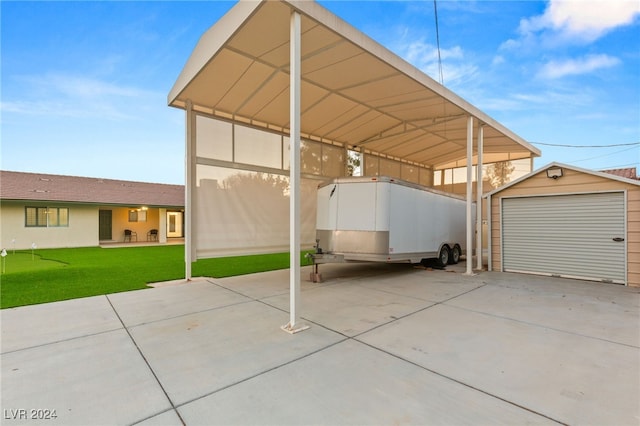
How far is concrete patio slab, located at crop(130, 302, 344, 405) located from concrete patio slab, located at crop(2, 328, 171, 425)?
184 mm

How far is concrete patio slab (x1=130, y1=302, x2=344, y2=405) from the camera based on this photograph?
290 cm

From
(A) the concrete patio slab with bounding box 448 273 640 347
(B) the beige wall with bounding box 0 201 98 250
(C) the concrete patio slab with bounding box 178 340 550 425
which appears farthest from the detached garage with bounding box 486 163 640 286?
(B) the beige wall with bounding box 0 201 98 250

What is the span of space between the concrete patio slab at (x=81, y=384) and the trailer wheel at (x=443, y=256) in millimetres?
9237

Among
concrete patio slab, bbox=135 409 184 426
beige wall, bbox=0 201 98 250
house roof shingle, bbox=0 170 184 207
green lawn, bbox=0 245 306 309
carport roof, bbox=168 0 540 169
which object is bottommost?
green lawn, bbox=0 245 306 309

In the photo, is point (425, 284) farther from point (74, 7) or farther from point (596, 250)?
point (74, 7)

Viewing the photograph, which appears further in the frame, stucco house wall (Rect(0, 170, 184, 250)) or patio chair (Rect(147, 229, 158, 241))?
patio chair (Rect(147, 229, 158, 241))

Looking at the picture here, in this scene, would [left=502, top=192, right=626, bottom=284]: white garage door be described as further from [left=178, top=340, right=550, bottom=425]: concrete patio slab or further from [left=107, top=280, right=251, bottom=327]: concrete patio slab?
[left=107, top=280, right=251, bottom=327]: concrete patio slab

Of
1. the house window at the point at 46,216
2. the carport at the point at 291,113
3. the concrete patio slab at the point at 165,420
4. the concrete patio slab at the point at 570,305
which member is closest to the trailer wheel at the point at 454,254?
the carport at the point at 291,113

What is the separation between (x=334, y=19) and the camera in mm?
4848

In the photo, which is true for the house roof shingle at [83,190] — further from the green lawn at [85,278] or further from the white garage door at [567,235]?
the white garage door at [567,235]

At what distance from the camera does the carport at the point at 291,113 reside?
4.81 meters

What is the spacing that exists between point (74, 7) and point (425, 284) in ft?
52.7

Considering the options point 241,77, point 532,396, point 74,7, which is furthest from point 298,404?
point 74,7

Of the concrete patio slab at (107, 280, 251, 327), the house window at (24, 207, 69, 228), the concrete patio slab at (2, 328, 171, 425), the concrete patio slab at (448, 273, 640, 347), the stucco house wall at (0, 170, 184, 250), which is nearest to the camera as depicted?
the concrete patio slab at (2, 328, 171, 425)
